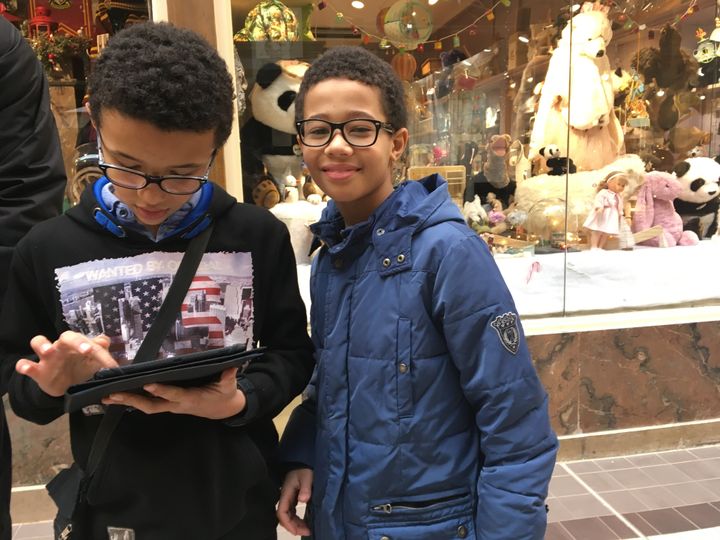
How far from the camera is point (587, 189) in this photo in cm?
317

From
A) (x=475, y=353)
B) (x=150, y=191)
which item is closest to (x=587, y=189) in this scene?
(x=475, y=353)

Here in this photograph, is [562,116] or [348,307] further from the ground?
[562,116]

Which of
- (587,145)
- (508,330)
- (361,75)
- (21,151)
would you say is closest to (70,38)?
(21,151)

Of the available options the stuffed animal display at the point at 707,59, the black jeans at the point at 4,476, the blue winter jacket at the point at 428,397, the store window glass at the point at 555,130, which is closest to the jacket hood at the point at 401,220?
the blue winter jacket at the point at 428,397

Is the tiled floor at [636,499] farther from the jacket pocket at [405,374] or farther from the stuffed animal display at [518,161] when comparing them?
the jacket pocket at [405,374]

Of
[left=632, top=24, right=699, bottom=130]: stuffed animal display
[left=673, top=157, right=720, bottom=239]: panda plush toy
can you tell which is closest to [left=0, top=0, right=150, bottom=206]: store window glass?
[left=632, top=24, right=699, bottom=130]: stuffed animal display

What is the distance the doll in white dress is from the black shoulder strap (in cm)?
262

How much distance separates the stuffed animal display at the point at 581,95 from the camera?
10.2 ft

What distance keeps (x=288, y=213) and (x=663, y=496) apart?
6.57ft

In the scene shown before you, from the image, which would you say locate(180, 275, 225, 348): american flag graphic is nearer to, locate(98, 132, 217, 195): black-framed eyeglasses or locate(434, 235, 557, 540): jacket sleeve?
locate(98, 132, 217, 195): black-framed eyeglasses

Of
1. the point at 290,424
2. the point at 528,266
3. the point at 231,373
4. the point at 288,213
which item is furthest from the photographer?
the point at 528,266

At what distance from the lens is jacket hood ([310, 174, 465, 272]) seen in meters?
1.11

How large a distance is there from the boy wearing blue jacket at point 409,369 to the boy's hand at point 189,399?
285mm

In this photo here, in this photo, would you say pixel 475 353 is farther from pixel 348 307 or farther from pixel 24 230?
pixel 24 230
